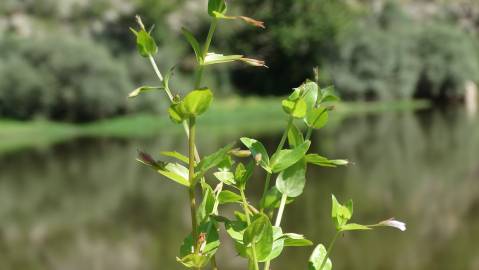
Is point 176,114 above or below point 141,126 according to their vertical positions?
above

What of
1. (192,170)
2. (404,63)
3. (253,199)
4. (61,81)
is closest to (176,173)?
(192,170)

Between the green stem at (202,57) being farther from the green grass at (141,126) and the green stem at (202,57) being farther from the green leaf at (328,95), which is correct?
the green grass at (141,126)

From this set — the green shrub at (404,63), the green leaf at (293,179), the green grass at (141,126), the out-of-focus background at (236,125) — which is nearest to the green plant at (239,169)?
the green leaf at (293,179)

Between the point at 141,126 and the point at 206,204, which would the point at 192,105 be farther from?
the point at 141,126

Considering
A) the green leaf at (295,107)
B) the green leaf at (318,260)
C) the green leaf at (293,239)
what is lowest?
the green leaf at (318,260)

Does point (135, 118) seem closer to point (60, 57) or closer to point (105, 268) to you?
point (60, 57)

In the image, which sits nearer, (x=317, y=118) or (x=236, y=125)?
(x=317, y=118)

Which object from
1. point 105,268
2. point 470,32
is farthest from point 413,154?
point 470,32
